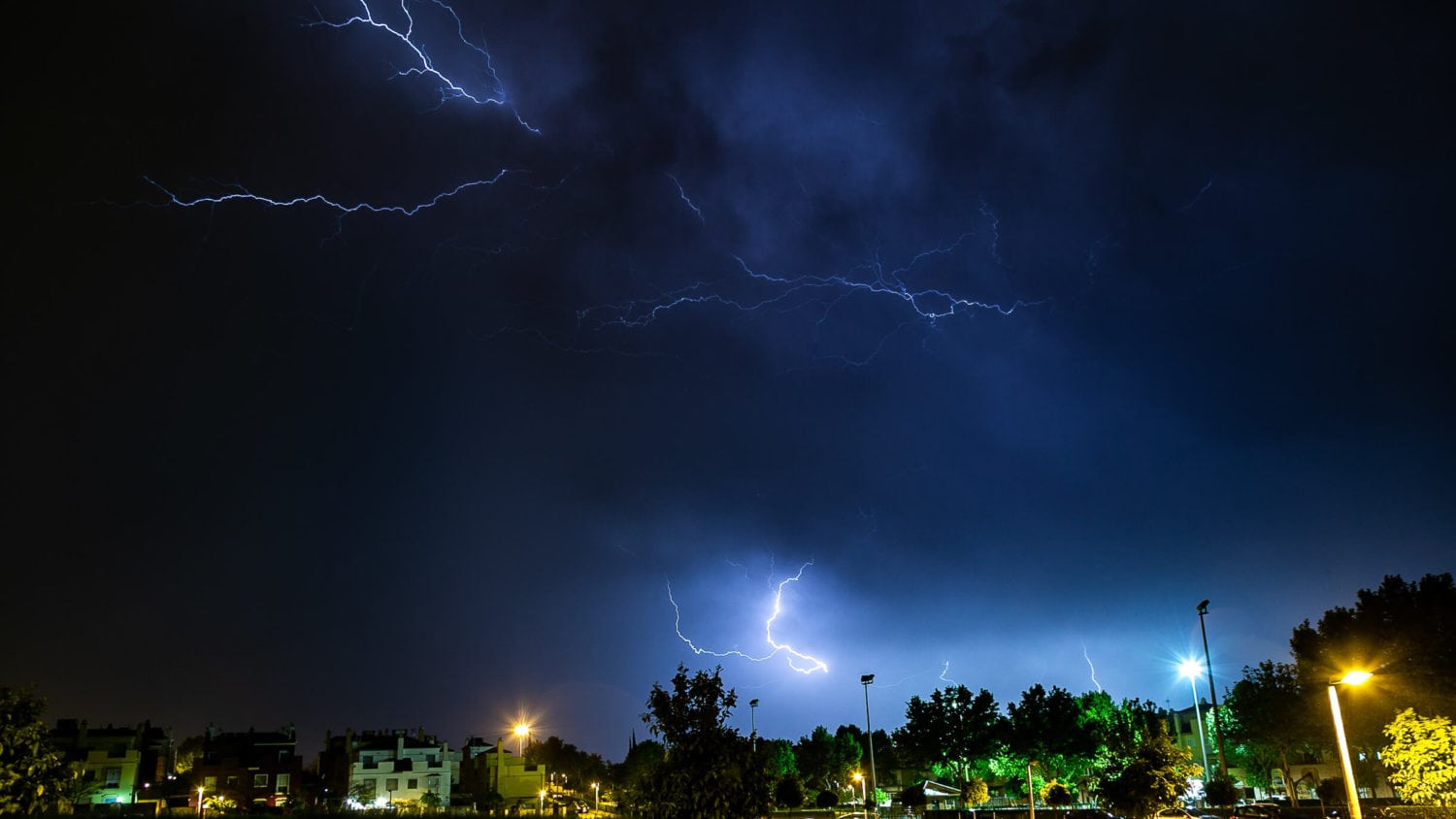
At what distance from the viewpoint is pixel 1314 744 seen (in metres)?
53.9

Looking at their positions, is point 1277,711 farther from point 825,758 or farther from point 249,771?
point 249,771

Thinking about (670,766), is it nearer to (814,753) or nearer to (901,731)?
(901,731)

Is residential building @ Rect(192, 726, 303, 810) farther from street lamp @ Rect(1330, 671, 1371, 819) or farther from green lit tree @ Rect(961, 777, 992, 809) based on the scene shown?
street lamp @ Rect(1330, 671, 1371, 819)

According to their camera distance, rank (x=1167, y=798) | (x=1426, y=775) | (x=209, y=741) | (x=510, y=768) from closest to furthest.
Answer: (x=1426, y=775) < (x=1167, y=798) < (x=209, y=741) < (x=510, y=768)

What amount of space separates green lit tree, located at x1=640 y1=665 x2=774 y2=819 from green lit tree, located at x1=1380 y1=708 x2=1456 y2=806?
52.2 feet

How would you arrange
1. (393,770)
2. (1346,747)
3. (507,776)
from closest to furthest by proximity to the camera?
1. (1346,747)
2. (393,770)
3. (507,776)

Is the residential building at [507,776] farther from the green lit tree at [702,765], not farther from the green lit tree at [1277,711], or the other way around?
the green lit tree at [702,765]

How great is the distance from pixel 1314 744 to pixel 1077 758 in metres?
19.7

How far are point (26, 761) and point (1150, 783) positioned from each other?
1318 inches

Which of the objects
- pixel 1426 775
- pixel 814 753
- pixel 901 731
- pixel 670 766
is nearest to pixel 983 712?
pixel 901 731

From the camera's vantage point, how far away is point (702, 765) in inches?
642

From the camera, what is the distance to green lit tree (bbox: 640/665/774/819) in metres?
16.0

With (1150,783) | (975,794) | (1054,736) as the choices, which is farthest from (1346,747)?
(1054,736)

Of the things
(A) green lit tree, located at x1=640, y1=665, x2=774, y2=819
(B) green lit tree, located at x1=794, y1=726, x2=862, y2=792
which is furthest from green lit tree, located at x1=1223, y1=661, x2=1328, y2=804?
(A) green lit tree, located at x1=640, y1=665, x2=774, y2=819
